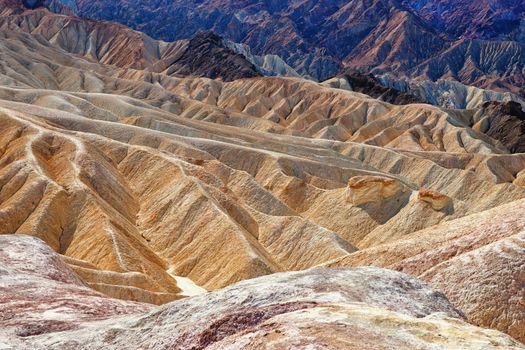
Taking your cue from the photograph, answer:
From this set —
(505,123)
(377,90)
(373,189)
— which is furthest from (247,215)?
(377,90)

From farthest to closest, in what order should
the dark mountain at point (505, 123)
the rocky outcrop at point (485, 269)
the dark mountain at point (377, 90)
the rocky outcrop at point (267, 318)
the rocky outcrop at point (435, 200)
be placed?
the dark mountain at point (377, 90)
the dark mountain at point (505, 123)
the rocky outcrop at point (435, 200)
the rocky outcrop at point (485, 269)
the rocky outcrop at point (267, 318)

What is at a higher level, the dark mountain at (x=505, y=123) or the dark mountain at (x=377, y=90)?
the dark mountain at (x=377, y=90)

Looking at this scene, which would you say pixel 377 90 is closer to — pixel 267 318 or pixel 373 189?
pixel 373 189

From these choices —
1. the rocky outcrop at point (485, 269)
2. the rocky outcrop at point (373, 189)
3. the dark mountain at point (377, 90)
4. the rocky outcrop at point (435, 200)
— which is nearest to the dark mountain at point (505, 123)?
the dark mountain at point (377, 90)

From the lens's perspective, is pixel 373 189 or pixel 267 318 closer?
pixel 267 318

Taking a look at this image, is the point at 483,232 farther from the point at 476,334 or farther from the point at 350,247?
the point at 350,247

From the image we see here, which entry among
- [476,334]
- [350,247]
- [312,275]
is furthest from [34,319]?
[350,247]

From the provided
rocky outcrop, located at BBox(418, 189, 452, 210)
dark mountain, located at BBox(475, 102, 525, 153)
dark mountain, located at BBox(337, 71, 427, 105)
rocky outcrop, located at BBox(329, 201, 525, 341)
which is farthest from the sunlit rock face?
dark mountain, located at BBox(337, 71, 427, 105)

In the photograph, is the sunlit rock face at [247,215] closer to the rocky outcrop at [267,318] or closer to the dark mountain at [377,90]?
the rocky outcrop at [267,318]
